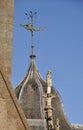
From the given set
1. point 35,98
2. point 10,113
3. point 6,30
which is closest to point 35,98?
point 35,98

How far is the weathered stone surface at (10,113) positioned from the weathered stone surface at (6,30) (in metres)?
1.61

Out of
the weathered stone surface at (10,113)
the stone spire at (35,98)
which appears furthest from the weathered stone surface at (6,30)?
the stone spire at (35,98)

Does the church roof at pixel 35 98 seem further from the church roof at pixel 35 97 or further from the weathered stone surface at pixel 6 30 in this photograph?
the weathered stone surface at pixel 6 30

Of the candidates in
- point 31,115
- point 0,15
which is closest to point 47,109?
point 31,115

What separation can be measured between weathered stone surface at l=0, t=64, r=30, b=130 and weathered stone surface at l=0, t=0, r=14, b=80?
5.29 feet

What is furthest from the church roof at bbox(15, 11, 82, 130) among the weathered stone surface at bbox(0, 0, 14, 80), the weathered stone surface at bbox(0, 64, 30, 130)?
the weathered stone surface at bbox(0, 64, 30, 130)

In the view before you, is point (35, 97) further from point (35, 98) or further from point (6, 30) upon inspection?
point (6, 30)

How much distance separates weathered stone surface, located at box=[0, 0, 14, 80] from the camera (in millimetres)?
7648

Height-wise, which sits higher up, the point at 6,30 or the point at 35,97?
the point at 6,30

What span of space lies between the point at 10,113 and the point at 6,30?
2.41 meters

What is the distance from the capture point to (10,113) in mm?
5957

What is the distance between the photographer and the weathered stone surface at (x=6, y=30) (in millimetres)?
7648

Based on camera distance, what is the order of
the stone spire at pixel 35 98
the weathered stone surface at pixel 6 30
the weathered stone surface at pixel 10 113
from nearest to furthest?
1. the weathered stone surface at pixel 10 113
2. the weathered stone surface at pixel 6 30
3. the stone spire at pixel 35 98

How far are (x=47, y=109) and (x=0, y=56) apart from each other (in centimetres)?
1942
